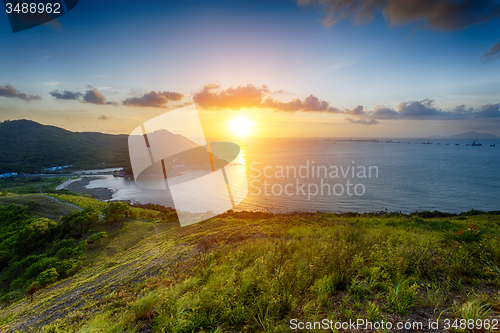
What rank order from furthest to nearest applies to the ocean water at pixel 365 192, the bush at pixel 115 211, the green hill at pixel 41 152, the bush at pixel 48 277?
the green hill at pixel 41 152 → the ocean water at pixel 365 192 → the bush at pixel 115 211 → the bush at pixel 48 277

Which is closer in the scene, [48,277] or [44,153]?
[48,277]

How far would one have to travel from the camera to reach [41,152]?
129 m

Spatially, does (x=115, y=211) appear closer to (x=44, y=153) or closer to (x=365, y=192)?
(x=365, y=192)

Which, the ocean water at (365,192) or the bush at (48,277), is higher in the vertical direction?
the bush at (48,277)

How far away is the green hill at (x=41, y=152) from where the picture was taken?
4328 inches

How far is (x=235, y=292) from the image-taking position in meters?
3.36

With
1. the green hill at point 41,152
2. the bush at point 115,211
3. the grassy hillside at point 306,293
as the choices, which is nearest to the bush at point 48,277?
the grassy hillside at point 306,293

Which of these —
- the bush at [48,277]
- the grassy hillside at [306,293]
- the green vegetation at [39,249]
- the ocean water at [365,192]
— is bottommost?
the ocean water at [365,192]

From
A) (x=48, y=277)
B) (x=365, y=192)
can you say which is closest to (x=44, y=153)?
(x=48, y=277)

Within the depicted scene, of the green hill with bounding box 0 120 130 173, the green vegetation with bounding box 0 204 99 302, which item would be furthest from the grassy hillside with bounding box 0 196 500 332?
the green hill with bounding box 0 120 130 173

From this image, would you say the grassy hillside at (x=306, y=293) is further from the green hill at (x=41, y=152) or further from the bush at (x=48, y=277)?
the green hill at (x=41, y=152)

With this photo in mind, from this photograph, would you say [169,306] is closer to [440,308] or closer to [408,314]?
[408,314]

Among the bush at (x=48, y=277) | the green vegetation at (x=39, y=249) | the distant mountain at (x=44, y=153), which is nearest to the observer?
the bush at (x=48, y=277)

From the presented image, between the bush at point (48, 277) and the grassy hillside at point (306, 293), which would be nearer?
the grassy hillside at point (306, 293)
